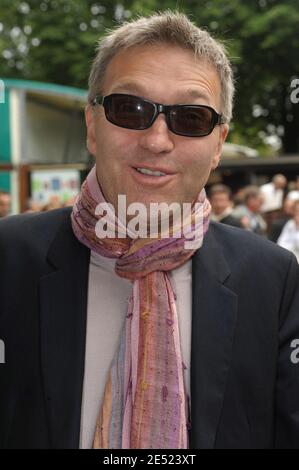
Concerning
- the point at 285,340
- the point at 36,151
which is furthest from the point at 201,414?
the point at 36,151

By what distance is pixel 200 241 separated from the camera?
80.8 inches

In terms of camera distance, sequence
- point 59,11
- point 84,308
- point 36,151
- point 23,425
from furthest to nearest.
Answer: point 59,11, point 36,151, point 84,308, point 23,425

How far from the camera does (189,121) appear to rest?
1.85 metres

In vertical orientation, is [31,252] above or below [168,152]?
below

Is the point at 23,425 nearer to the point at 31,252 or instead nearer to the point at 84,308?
the point at 84,308

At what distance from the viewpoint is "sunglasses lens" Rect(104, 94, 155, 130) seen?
1.84m

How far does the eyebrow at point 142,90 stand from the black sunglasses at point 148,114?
0.02 meters

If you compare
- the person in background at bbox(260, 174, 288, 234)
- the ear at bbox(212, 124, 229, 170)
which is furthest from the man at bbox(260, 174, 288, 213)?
the ear at bbox(212, 124, 229, 170)

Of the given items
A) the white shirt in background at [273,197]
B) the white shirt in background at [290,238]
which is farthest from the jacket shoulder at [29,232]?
the white shirt in background at [273,197]

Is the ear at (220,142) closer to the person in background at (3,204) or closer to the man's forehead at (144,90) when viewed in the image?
the man's forehead at (144,90)

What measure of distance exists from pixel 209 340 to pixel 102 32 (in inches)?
585

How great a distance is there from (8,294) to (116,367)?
0.38 meters

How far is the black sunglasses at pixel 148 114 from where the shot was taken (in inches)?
72.7

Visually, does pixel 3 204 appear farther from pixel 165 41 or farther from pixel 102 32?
pixel 102 32
